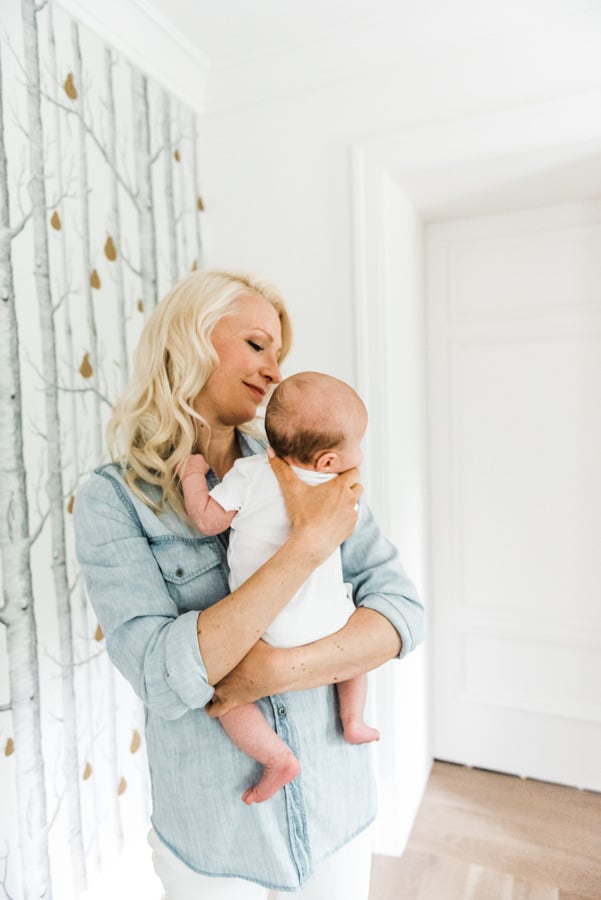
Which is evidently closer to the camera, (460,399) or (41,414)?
(41,414)

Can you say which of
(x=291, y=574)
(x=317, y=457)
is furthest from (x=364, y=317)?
(x=291, y=574)

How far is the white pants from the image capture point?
1.02 metres

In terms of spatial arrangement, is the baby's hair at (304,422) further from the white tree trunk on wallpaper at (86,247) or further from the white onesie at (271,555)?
the white tree trunk on wallpaper at (86,247)

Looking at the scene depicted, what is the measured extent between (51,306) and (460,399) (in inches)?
55.1

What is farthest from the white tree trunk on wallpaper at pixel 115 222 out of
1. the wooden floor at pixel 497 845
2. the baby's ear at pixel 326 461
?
the wooden floor at pixel 497 845

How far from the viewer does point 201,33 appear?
69.7 inches

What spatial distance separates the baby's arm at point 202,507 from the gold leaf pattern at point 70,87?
1078 mm

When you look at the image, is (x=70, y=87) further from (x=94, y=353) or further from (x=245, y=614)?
(x=245, y=614)

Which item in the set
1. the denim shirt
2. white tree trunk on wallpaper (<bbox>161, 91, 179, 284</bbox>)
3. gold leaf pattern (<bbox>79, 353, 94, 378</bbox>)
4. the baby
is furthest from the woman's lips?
white tree trunk on wallpaper (<bbox>161, 91, 179, 284</bbox>)

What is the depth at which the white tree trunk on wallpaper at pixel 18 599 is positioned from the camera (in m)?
1.34

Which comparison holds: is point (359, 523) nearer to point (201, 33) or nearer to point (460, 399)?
point (460, 399)

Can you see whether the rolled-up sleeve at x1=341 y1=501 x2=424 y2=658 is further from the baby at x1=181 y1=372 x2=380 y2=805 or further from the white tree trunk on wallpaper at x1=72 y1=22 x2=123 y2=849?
the white tree trunk on wallpaper at x1=72 y1=22 x2=123 y2=849

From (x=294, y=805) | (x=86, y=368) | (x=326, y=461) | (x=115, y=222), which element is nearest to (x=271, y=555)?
(x=326, y=461)

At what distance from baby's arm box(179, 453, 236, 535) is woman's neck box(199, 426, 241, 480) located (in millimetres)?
116
